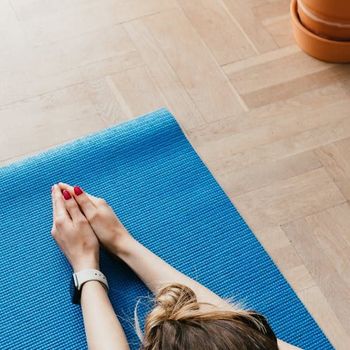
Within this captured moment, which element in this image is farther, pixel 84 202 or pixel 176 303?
pixel 84 202

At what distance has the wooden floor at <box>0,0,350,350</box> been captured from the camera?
62.8 inches

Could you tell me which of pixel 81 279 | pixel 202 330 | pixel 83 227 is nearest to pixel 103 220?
pixel 83 227

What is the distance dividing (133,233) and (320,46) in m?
0.82

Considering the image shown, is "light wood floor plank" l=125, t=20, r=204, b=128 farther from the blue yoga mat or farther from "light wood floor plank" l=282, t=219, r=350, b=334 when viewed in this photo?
"light wood floor plank" l=282, t=219, r=350, b=334

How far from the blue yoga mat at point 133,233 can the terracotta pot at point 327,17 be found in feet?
1.71

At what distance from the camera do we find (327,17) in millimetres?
1872

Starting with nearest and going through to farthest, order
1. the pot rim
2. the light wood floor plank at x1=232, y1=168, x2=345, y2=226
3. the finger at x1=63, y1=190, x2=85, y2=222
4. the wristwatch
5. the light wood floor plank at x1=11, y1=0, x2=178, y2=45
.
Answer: the wristwatch < the finger at x1=63, y1=190, x2=85, y2=222 < the light wood floor plank at x1=232, y1=168, x2=345, y2=226 < the pot rim < the light wood floor plank at x1=11, y1=0, x2=178, y2=45

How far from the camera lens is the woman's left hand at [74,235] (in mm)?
1459

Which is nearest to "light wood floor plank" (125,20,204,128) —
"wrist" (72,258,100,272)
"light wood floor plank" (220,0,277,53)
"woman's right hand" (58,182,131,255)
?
"light wood floor plank" (220,0,277,53)

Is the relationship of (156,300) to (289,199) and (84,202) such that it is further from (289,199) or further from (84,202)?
(289,199)

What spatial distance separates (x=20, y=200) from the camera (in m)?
1.60

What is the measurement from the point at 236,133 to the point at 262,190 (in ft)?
0.63

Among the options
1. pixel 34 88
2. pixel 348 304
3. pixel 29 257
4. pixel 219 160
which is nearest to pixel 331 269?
pixel 348 304

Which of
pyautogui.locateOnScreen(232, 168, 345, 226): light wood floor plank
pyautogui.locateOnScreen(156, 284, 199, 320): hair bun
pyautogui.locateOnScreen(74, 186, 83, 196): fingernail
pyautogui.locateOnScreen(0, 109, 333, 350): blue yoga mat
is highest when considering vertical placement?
pyautogui.locateOnScreen(156, 284, 199, 320): hair bun
